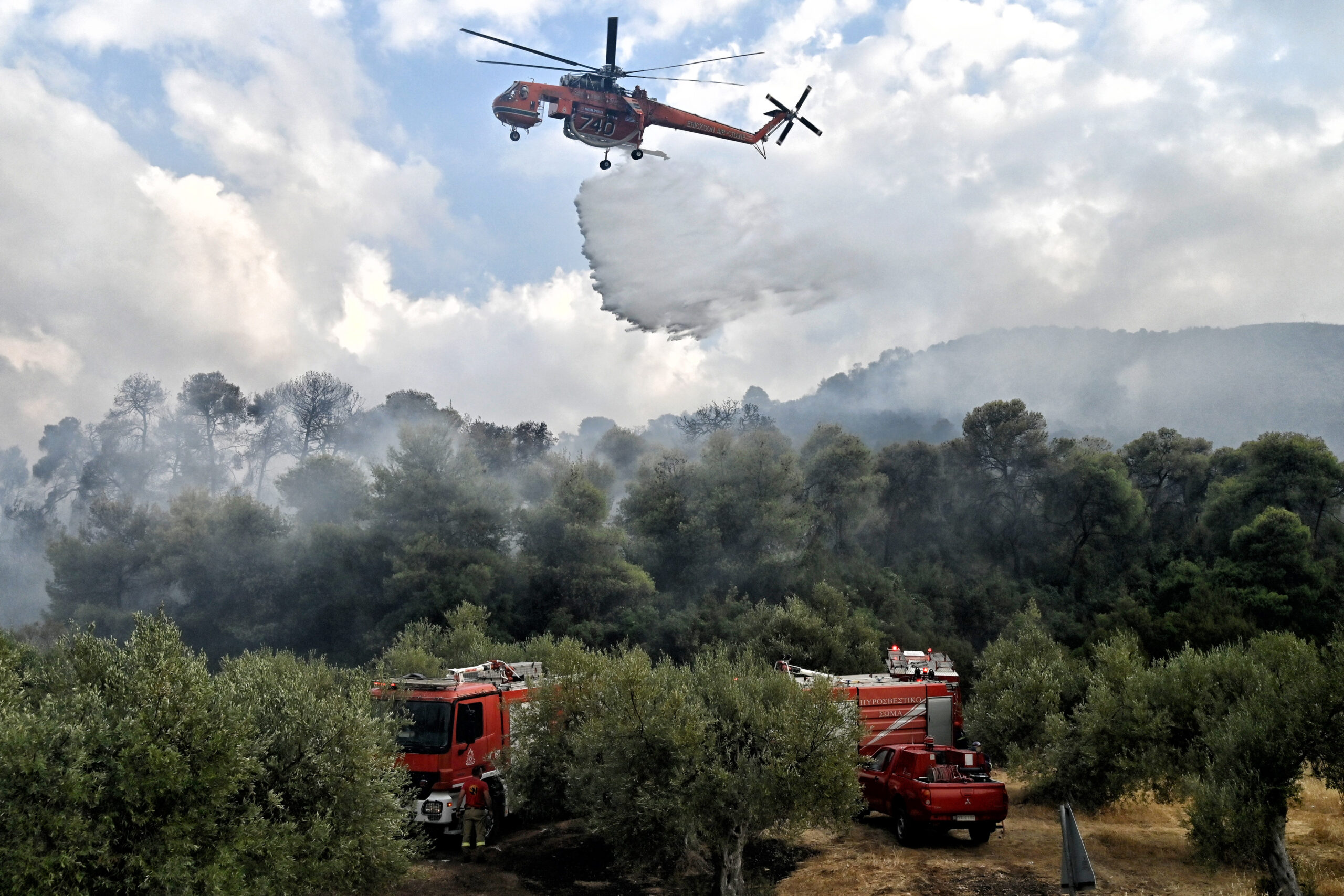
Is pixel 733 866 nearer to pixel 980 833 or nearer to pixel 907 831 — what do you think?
pixel 907 831

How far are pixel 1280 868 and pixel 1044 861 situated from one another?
14.2 ft

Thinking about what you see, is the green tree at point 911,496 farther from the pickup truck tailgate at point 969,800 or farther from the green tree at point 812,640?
the pickup truck tailgate at point 969,800

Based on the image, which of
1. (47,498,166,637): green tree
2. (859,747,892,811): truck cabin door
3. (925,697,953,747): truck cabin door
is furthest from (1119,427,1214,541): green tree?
(47,498,166,637): green tree

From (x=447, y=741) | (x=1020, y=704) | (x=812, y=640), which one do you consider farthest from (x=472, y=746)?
(x=812, y=640)

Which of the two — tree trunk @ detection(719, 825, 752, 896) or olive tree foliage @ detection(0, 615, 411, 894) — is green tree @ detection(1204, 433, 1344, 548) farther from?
olive tree foliage @ detection(0, 615, 411, 894)

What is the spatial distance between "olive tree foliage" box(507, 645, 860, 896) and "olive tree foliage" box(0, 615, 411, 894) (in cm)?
366

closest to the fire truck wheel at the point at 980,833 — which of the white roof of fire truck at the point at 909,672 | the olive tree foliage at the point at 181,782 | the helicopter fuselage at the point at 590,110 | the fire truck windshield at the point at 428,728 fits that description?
the white roof of fire truck at the point at 909,672

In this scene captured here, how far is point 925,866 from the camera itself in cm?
1705

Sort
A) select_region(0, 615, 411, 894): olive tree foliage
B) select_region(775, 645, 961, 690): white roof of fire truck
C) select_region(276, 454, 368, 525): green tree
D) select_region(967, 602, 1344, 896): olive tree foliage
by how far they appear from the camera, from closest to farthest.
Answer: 1. select_region(0, 615, 411, 894): olive tree foliage
2. select_region(967, 602, 1344, 896): olive tree foliage
3. select_region(775, 645, 961, 690): white roof of fire truck
4. select_region(276, 454, 368, 525): green tree

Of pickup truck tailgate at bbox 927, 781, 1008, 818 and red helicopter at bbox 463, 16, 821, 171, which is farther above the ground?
red helicopter at bbox 463, 16, 821, 171

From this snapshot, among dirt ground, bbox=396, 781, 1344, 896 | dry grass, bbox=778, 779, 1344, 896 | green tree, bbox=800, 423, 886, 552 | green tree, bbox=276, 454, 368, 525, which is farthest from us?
green tree, bbox=800, 423, 886, 552

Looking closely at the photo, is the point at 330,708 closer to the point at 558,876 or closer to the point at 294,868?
the point at 294,868

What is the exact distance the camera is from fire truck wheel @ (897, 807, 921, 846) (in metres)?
18.4

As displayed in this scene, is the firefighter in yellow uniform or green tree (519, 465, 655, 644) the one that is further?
green tree (519, 465, 655, 644)
